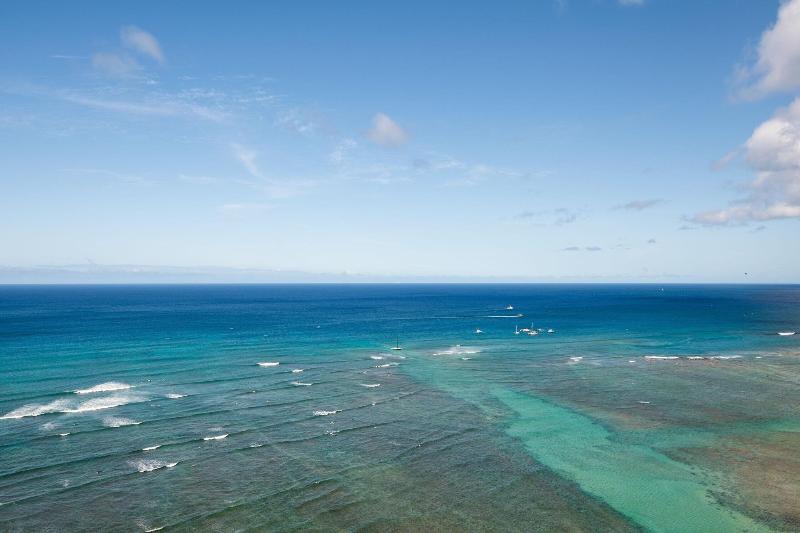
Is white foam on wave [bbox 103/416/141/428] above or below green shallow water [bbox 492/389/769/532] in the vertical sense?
above

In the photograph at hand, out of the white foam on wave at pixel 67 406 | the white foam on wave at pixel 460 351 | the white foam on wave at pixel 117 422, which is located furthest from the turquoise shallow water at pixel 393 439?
the white foam on wave at pixel 460 351

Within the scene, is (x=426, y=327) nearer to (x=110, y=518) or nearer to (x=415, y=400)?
(x=415, y=400)

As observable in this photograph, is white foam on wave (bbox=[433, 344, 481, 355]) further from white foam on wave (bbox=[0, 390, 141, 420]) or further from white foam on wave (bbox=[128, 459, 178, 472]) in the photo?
white foam on wave (bbox=[128, 459, 178, 472])

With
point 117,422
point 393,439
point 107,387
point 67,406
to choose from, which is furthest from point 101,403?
point 393,439

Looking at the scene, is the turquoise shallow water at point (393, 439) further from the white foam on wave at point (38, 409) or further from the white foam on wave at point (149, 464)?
the white foam on wave at point (38, 409)

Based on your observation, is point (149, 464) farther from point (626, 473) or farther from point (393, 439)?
point (626, 473)

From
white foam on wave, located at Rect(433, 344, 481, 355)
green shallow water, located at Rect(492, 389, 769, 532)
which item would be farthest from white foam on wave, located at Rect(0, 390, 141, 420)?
white foam on wave, located at Rect(433, 344, 481, 355)

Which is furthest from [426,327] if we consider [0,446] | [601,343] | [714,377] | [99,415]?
[0,446]
